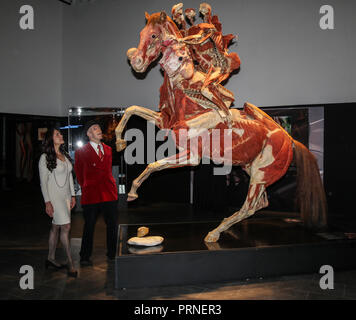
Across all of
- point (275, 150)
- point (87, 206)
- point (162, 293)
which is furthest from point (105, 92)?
point (162, 293)

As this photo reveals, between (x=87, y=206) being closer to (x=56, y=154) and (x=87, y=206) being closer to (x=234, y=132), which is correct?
(x=56, y=154)

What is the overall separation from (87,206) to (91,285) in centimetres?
94

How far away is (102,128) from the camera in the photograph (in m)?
7.13

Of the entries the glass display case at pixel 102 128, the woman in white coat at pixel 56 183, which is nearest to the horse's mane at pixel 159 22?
the woman in white coat at pixel 56 183

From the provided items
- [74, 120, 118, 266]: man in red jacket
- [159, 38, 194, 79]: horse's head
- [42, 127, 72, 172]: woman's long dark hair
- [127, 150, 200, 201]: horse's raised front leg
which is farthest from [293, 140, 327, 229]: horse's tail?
[42, 127, 72, 172]: woman's long dark hair

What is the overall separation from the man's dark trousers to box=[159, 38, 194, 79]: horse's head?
168cm

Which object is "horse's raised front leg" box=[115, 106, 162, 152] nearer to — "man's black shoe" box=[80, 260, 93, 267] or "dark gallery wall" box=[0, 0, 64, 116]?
"man's black shoe" box=[80, 260, 93, 267]

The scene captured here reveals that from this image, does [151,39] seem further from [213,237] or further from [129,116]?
[213,237]

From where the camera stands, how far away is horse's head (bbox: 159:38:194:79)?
3.53 m

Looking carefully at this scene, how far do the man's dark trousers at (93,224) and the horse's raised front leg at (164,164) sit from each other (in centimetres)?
71

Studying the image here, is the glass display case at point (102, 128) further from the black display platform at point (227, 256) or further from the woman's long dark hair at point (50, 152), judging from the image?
the woman's long dark hair at point (50, 152)

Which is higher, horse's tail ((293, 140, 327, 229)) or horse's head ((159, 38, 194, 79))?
horse's head ((159, 38, 194, 79))

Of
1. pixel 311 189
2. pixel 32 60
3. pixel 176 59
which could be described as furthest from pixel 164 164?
pixel 32 60

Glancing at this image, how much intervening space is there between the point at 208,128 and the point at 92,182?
144cm
